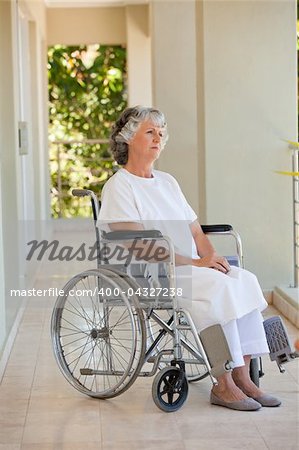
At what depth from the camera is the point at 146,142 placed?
12.2 ft

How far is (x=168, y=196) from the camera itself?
3764 mm

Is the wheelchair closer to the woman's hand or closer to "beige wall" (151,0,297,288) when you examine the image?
the woman's hand

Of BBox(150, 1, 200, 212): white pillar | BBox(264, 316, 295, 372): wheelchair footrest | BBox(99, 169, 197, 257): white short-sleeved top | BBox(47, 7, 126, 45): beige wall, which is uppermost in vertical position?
BBox(47, 7, 126, 45): beige wall

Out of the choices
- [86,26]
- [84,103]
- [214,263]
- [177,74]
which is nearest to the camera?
[214,263]

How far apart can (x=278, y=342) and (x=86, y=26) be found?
768 cm

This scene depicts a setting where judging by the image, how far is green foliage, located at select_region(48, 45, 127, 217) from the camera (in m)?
12.1

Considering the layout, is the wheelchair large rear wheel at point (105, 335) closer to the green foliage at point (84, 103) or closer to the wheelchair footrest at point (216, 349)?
the wheelchair footrest at point (216, 349)

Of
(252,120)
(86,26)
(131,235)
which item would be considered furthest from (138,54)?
(131,235)

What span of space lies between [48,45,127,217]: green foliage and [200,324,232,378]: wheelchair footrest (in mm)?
8776

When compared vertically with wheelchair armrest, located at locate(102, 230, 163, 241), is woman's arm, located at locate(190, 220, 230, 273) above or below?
below

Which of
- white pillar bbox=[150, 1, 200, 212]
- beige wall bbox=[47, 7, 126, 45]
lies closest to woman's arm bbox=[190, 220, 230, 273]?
white pillar bbox=[150, 1, 200, 212]

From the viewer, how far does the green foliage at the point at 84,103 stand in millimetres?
12117

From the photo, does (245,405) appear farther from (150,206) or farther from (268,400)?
(150,206)

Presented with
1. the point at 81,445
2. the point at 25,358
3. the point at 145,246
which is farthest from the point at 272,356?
the point at 25,358
